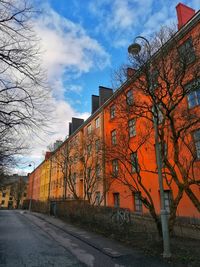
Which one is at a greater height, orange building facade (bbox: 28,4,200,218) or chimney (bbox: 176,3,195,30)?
chimney (bbox: 176,3,195,30)

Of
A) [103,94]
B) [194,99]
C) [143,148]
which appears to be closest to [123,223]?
[143,148]

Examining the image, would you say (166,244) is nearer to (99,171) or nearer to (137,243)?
(137,243)

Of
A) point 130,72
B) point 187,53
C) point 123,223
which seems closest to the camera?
point 187,53

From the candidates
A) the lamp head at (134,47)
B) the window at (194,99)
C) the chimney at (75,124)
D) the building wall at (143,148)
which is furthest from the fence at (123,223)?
the chimney at (75,124)

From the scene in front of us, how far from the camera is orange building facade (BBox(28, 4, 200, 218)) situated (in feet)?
38.9

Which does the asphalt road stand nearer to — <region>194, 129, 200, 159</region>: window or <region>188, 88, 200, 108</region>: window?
<region>194, 129, 200, 159</region>: window

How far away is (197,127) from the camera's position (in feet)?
48.8

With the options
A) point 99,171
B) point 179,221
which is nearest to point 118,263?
point 179,221

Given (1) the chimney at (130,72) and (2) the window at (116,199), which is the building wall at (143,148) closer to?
(2) the window at (116,199)

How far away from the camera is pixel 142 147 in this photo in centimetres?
2058

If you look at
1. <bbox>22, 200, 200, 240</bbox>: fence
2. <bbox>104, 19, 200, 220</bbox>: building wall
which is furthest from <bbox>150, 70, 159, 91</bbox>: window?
<bbox>22, 200, 200, 240</bbox>: fence

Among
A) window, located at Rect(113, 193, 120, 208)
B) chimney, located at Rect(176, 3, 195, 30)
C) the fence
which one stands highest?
chimney, located at Rect(176, 3, 195, 30)

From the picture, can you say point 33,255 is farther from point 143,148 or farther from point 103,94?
point 103,94

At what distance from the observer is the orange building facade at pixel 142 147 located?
11852mm
